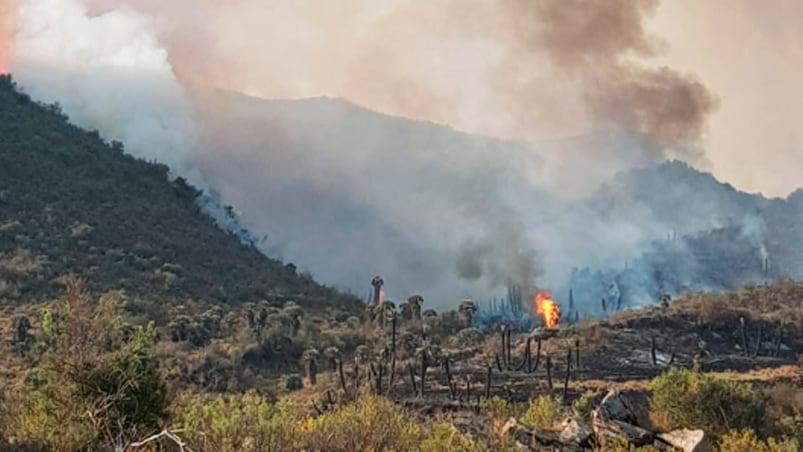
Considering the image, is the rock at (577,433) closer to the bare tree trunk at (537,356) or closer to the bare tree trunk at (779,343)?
the bare tree trunk at (537,356)

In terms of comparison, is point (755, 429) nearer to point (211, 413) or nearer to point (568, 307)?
point (211, 413)

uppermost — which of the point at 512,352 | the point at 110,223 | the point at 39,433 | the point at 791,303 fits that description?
the point at 110,223

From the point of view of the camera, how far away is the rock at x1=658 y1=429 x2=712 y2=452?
76.7 feet

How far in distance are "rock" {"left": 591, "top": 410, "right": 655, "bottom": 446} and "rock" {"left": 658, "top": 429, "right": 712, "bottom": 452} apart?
43cm

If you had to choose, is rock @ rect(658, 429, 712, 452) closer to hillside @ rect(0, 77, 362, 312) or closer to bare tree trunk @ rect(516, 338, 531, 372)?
bare tree trunk @ rect(516, 338, 531, 372)

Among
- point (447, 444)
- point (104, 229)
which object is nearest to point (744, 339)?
point (104, 229)

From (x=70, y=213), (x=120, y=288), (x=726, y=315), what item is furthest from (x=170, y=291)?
(x=726, y=315)

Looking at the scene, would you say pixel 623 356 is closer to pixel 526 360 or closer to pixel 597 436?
pixel 526 360

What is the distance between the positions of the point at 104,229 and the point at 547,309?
66.9 meters

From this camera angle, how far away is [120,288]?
7969 centimetres

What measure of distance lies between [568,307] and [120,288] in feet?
292

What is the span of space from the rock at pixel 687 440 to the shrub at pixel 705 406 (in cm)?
319

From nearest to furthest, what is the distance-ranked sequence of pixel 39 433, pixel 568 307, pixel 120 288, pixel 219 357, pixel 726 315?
1. pixel 39 433
2. pixel 219 357
3. pixel 120 288
4. pixel 726 315
5. pixel 568 307

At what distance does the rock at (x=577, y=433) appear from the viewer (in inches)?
902
